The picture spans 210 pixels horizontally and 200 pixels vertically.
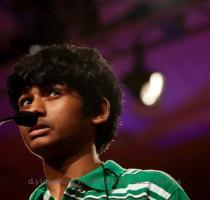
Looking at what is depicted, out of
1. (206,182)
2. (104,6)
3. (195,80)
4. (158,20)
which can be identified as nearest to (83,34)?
(104,6)

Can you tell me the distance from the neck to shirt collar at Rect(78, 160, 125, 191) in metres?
0.04

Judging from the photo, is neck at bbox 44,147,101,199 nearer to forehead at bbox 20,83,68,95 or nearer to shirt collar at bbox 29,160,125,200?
shirt collar at bbox 29,160,125,200

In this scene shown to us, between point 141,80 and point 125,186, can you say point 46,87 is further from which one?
point 141,80

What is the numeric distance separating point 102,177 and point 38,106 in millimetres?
296

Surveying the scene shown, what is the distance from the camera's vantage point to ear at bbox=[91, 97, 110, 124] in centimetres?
173

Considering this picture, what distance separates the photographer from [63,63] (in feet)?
5.82

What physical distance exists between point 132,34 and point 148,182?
7.79ft

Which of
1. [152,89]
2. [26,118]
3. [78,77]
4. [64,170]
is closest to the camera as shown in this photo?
[26,118]

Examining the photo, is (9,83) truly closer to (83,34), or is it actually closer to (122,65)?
(83,34)

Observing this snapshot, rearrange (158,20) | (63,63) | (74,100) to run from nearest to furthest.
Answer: (74,100)
(63,63)
(158,20)

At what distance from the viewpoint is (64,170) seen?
162 cm

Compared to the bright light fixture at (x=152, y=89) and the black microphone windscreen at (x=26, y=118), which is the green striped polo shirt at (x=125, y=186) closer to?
the black microphone windscreen at (x=26, y=118)

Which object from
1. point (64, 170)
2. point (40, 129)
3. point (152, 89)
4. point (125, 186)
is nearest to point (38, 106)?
point (40, 129)

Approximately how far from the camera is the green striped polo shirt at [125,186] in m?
1.51
